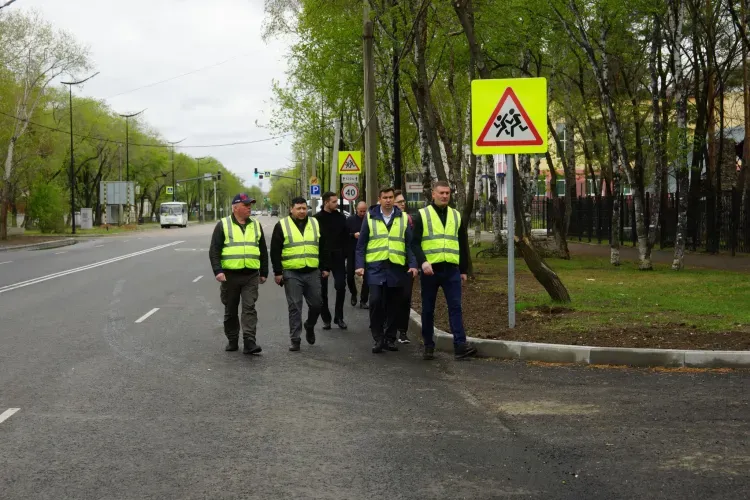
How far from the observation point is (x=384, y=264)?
1058 cm

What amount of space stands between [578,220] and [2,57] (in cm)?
2908

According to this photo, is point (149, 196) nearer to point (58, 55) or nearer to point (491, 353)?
point (58, 55)

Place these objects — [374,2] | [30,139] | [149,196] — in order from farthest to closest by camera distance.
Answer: [149,196] → [30,139] → [374,2]

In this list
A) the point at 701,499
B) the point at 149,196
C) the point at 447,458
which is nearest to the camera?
the point at 701,499

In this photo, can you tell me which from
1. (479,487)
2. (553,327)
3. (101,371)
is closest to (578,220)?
(553,327)

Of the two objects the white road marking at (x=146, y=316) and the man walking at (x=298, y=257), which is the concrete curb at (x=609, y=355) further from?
the white road marking at (x=146, y=316)

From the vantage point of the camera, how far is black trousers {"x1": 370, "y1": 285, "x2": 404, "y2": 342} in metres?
10.5

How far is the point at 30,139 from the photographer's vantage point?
51188mm

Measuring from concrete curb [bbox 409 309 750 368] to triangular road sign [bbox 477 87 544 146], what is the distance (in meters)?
2.54

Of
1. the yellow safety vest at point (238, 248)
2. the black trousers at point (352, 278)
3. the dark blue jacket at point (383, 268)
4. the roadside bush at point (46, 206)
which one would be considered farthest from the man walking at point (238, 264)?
the roadside bush at point (46, 206)

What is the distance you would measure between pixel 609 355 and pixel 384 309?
2.66 meters

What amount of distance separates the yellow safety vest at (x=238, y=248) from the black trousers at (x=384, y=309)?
1409 mm

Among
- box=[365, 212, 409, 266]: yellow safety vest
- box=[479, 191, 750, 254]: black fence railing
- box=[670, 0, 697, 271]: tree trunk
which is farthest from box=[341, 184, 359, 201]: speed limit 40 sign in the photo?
box=[365, 212, 409, 266]: yellow safety vest

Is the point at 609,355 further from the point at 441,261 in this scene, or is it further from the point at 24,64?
the point at 24,64
